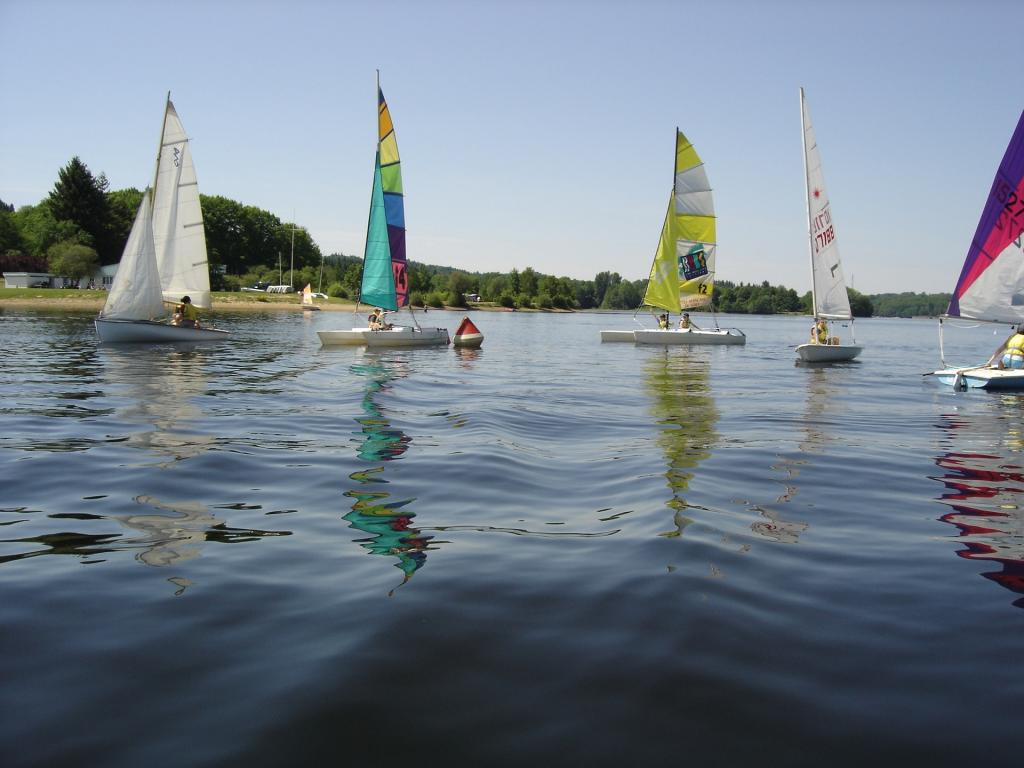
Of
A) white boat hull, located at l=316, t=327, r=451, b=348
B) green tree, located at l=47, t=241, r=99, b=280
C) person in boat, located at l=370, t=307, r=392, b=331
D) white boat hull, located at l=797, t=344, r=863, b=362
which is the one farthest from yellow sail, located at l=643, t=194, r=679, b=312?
green tree, located at l=47, t=241, r=99, b=280

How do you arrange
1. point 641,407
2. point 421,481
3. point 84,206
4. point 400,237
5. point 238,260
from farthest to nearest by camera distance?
point 238,260, point 84,206, point 400,237, point 641,407, point 421,481

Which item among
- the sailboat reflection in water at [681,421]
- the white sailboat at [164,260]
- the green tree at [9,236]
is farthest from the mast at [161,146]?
the green tree at [9,236]

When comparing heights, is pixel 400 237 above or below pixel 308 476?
above

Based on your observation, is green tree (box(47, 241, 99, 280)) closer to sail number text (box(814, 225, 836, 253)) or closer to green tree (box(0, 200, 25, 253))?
green tree (box(0, 200, 25, 253))

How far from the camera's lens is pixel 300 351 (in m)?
33.7

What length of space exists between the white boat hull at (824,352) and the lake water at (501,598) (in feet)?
64.9

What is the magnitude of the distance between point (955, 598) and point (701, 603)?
6.21ft

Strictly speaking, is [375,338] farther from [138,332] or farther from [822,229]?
[822,229]

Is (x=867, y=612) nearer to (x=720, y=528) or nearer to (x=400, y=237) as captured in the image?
(x=720, y=528)

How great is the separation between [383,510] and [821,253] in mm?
30717

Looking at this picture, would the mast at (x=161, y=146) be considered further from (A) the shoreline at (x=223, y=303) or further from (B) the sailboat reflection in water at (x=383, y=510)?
(B) the sailboat reflection in water at (x=383, y=510)

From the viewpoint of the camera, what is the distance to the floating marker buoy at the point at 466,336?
38312 mm

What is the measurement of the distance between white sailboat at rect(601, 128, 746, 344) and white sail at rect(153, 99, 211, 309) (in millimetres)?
24015

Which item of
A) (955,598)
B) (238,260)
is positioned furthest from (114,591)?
(238,260)
